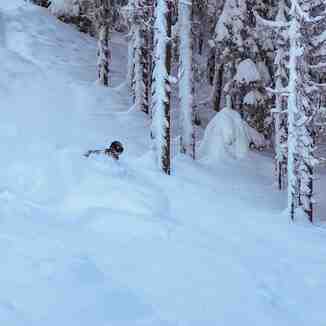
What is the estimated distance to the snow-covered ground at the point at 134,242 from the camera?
6.55 metres

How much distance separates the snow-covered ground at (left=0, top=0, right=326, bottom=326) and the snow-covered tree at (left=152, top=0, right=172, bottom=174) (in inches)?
30.3

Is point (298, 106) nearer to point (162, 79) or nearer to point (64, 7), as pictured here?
point (162, 79)

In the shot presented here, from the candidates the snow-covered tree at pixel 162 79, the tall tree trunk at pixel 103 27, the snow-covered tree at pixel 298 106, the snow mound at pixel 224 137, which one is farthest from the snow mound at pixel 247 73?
the snow-covered tree at pixel 162 79

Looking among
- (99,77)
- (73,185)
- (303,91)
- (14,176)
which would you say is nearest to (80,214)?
(73,185)

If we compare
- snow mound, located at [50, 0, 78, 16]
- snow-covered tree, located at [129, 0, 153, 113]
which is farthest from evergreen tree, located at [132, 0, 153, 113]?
snow mound, located at [50, 0, 78, 16]

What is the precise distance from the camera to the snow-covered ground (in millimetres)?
6555

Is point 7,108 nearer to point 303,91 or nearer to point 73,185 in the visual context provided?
point 73,185

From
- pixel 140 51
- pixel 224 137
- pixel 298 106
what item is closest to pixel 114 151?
pixel 298 106

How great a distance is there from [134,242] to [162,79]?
7316 mm

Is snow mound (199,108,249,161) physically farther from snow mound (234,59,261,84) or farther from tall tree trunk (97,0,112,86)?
tall tree trunk (97,0,112,86)

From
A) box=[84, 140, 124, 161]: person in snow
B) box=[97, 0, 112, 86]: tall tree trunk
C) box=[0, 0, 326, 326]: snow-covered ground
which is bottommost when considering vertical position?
box=[0, 0, 326, 326]: snow-covered ground

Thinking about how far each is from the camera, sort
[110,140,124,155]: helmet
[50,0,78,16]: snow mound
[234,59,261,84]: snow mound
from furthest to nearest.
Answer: [50,0,78,16]: snow mound < [234,59,261,84]: snow mound < [110,140,124,155]: helmet

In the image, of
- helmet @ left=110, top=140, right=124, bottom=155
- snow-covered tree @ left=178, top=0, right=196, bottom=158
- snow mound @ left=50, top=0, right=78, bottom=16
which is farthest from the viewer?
snow mound @ left=50, top=0, right=78, bottom=16

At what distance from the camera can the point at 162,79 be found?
1527 cm
